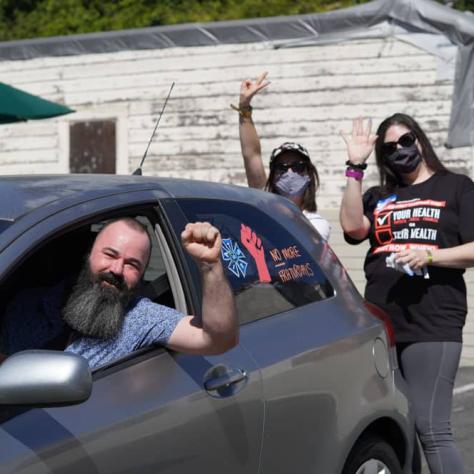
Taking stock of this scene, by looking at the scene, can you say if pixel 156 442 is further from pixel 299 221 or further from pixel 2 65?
pixel 2 65

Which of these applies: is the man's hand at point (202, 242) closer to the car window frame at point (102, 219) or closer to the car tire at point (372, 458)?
the car window frame at point (102, 219)

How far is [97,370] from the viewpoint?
315cm

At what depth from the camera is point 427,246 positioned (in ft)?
15.9

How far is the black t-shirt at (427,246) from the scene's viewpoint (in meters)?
4.83

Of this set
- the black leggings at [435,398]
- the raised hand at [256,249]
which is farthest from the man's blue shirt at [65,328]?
the black leggings at [435,398]

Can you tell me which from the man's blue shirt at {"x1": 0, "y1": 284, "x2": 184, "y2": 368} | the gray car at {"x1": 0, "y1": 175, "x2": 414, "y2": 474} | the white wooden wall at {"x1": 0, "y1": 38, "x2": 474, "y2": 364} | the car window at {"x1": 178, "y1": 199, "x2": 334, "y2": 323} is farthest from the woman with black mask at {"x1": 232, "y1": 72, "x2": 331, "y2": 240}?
the white wooden wall at {"x1": 0, "y1": 38, "x2": 474, "y2": 364}

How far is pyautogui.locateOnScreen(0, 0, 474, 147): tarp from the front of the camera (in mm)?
12023

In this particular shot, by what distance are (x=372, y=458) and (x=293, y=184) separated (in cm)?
185

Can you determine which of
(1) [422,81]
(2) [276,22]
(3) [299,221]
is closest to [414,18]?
(1) [422,81]

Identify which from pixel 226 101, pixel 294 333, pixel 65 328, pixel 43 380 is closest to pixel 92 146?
pixel 226 101

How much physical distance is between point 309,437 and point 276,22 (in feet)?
31.3

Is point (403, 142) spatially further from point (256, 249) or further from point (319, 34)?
point (319, 34)

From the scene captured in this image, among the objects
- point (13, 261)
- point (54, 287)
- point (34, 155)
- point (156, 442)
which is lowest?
point (34, 155)

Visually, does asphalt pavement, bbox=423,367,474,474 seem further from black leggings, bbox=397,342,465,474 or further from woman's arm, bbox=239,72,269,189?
woman's arm, bbox=239,72,269,189
